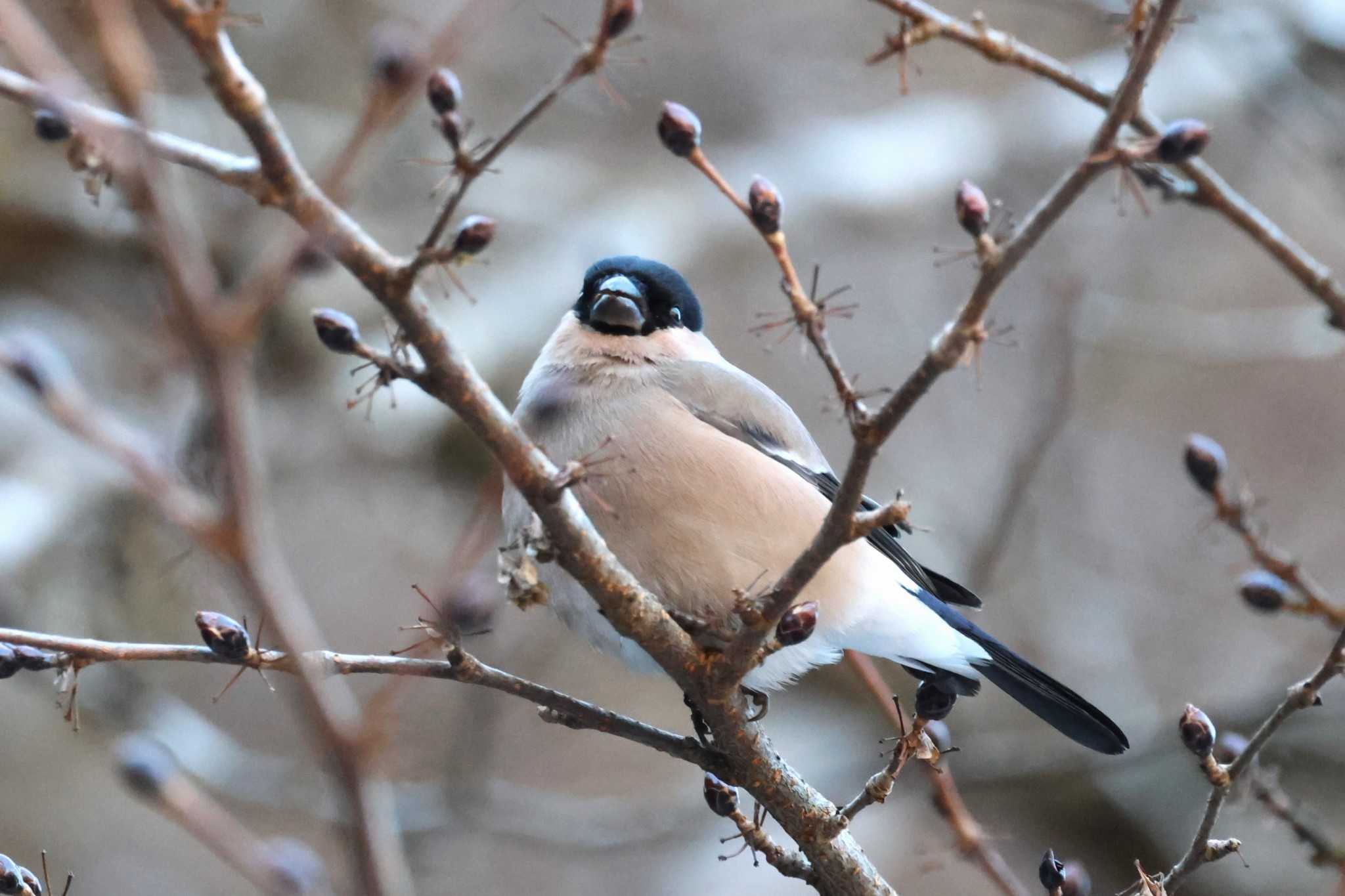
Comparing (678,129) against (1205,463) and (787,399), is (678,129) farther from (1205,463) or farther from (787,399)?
(787,399)

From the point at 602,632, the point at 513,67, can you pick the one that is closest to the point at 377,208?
the point at 513,67

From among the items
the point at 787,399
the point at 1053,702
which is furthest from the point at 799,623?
the point at 787,399

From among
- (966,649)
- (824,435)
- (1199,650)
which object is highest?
(824,435)

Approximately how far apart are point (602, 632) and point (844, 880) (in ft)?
2.65

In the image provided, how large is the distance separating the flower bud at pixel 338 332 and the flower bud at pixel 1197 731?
1.38 m

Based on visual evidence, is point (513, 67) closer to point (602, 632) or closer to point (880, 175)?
point (880, 175)

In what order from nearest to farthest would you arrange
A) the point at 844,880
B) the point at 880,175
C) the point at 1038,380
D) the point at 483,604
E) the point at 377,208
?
the point at 483,604, the point at 844,880, the point at 1038,380, the point at 880,175, the point at 377,208

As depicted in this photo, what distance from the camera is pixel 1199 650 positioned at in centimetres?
670

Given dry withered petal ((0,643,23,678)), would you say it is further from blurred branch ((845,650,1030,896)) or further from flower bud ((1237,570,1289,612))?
flower bud ((1237,570,1289,612))

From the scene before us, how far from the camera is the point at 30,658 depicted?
182cm

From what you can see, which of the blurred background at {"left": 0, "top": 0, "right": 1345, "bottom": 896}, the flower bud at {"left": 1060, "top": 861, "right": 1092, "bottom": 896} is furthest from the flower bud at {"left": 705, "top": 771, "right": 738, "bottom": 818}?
the blurred background at {"left": 0, "top": 0, "right": 1345, "bottom": 896}

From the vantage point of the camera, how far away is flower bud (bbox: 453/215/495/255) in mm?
1466

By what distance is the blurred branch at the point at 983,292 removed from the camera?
138 cm

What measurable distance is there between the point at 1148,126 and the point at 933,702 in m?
1.34
